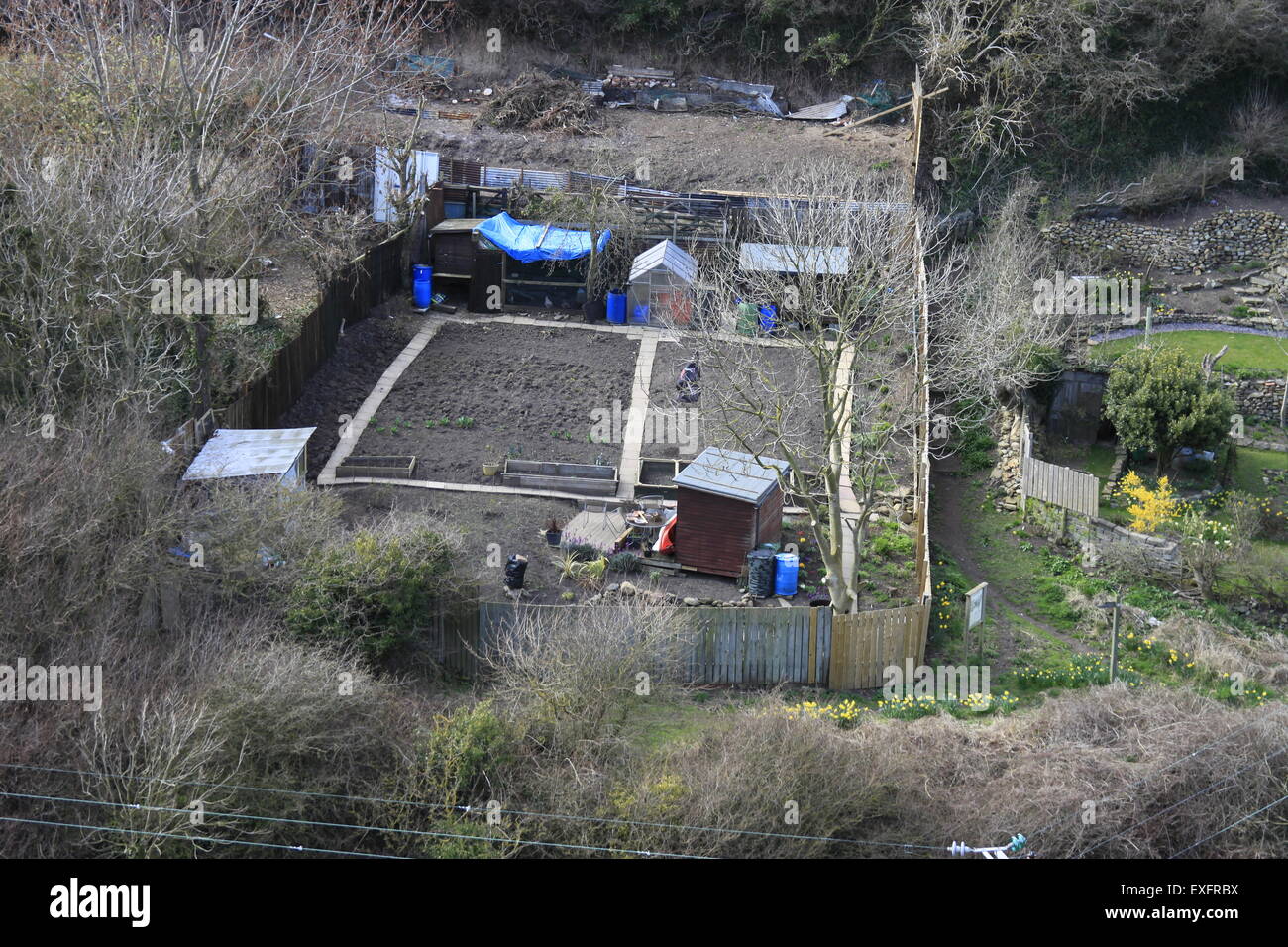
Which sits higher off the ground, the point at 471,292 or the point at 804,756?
the point at 471,292

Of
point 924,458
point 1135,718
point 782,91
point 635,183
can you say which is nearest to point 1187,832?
point 1135,718

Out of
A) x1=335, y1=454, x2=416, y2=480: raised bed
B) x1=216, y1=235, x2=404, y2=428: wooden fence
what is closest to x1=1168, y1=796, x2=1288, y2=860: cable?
x1=335, y1=454, x2=416, y2=480: raised bed

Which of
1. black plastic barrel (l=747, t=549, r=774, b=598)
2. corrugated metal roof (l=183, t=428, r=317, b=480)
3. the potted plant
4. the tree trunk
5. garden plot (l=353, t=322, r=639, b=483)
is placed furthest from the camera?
the tree trunk

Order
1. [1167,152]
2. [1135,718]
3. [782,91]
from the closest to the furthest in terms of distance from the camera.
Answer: [1135,718], [1167,152], [782,91]

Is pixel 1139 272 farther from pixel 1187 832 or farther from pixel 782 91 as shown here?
pixel 1187 832

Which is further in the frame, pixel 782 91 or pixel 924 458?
pixel 782 91

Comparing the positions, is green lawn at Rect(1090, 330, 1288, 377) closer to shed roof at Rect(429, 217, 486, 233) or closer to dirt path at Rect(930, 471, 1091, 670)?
dirt path at Rect(930, 471, 1091, 670)

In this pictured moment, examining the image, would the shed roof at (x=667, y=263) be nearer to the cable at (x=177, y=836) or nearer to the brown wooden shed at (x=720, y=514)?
the brown wooden shed at (x=720, y=514)
